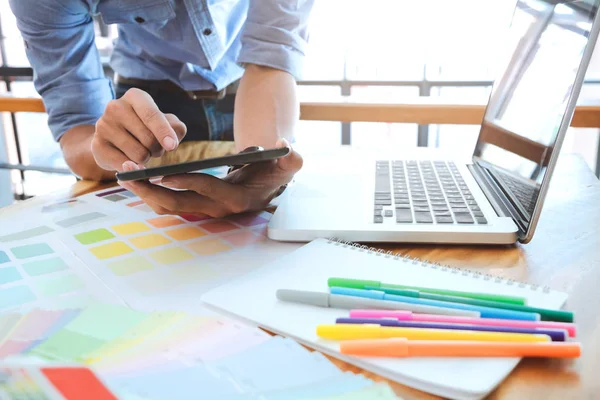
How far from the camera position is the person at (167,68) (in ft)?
2.16

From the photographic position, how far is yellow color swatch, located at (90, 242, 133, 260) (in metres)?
0.42

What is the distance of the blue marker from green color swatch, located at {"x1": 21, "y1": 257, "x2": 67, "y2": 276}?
0.75ft

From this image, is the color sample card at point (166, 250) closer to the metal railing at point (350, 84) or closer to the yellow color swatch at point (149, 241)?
the yellow color swatch at point (149, 241)

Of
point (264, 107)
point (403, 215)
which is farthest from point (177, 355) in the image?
point (264, 107)

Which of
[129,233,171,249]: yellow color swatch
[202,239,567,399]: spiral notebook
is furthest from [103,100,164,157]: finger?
[202,239,567,399]: spiral notebook

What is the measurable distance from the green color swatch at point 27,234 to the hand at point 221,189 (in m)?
0.10

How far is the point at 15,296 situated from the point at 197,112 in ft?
2.20

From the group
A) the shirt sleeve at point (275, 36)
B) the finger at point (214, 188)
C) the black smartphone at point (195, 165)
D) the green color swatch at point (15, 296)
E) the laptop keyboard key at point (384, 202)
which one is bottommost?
the green color swatch at point (15, 296)

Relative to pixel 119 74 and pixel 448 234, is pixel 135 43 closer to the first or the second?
pixel 119 74

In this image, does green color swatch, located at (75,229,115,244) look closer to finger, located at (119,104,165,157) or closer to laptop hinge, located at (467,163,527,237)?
finger, located at (119,104,165,157)

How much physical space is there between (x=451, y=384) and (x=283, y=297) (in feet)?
0.40

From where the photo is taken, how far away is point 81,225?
1.63ft

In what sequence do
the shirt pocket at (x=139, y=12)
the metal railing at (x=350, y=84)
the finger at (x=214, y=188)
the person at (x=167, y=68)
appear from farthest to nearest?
the metal railing at (x=350, y=84)
the shirt pocket at (x=139, y=12)
the person at (x=167, y=68)
the finger at (x=214, y=188)

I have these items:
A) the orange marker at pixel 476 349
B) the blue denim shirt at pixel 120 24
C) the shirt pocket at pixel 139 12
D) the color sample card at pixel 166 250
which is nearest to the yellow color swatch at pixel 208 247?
the color sample card at pixel 166 250
